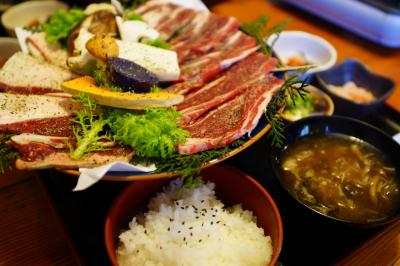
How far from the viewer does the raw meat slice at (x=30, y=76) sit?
7.68 ft

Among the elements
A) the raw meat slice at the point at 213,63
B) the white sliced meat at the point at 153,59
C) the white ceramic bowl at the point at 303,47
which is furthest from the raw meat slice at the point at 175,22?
the white ceramic bowl at the point at 303,47

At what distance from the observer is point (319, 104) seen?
2883 mm

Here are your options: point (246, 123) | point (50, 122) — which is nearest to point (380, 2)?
point (246, 123)

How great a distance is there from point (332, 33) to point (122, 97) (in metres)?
2.85

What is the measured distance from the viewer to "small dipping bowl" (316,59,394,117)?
280 cm

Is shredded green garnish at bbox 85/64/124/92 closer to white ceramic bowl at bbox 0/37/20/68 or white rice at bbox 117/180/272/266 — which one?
white rice at bbox 117/180/272/266

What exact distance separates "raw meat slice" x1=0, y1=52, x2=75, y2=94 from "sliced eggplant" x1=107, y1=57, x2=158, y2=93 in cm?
50

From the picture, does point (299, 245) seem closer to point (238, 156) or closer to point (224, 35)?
point (238, 156)

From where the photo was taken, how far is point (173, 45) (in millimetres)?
2791

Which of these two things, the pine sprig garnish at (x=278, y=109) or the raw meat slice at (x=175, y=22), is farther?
the raw meat slice at (x=175, y=22)

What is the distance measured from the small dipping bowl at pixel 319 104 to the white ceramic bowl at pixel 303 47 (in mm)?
588

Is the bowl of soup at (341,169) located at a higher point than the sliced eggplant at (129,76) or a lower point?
lower

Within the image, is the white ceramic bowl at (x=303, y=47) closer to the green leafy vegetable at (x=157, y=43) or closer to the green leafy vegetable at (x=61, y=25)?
the green leafy vegetable at (x=157, y=43)

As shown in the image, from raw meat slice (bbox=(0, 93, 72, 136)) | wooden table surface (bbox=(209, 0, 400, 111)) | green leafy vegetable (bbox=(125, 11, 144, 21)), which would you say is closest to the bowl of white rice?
raw meat slice (bbox=(0, 93, 72, 136))
